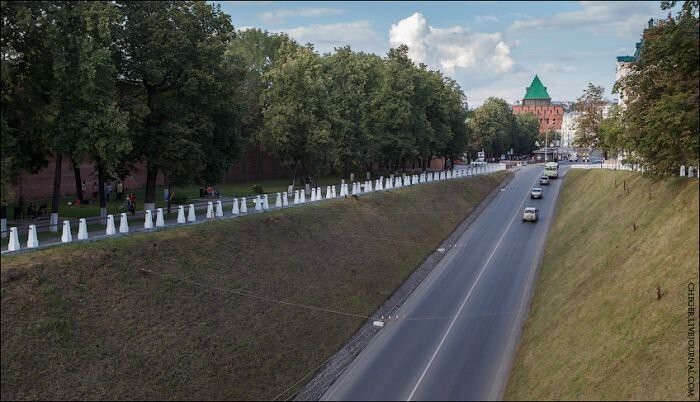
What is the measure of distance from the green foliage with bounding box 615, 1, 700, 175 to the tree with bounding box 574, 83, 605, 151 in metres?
52.2

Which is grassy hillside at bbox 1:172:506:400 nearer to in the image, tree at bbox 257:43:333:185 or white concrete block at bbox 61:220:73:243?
white concrete block at bbox 61:220:73:243

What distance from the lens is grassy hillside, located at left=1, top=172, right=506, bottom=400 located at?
18.1 m

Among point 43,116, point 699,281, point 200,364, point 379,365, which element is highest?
point 43,116

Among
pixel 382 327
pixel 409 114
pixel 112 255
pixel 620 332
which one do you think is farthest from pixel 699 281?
pixel 409 114

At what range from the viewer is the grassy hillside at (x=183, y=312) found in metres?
18.1

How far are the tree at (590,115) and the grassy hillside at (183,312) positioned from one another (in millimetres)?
58287

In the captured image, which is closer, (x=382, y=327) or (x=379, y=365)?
(x=379, y=365)

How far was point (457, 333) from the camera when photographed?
2755 centimetres

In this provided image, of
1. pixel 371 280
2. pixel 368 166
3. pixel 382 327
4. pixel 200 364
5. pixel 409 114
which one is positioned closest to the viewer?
pixel 200 364

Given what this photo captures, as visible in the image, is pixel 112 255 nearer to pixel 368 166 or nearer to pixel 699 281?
pixel 699 281

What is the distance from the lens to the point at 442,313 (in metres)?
30.3

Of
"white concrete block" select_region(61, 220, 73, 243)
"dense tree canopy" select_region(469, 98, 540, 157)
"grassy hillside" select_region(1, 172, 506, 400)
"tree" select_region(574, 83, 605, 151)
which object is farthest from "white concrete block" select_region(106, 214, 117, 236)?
"dense tree canopy" select_region(469, 98, 540, 157)

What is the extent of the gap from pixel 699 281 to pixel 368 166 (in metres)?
54.3

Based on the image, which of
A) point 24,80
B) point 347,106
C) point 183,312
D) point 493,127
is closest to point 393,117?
point 347,106
